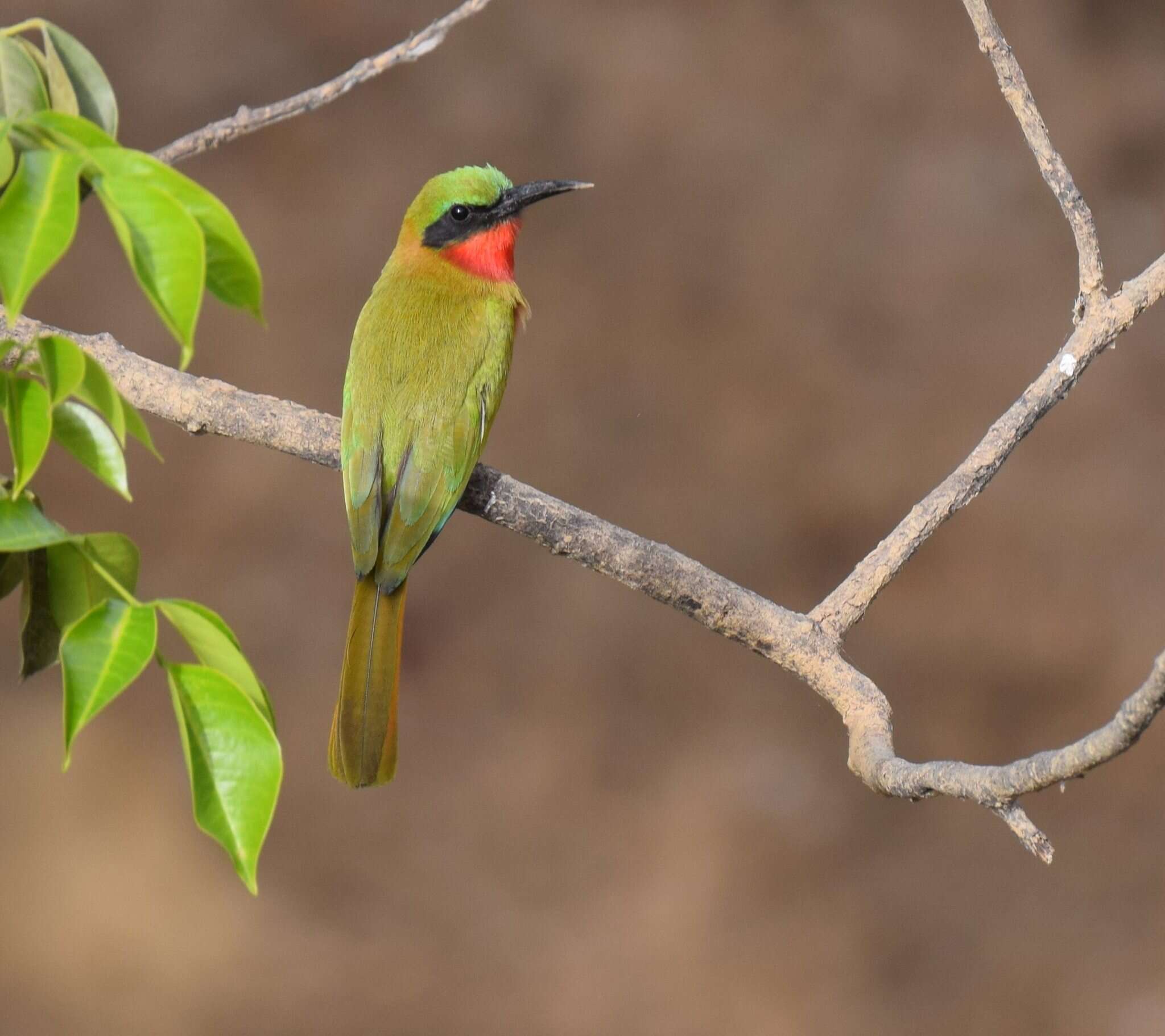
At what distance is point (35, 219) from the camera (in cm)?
65

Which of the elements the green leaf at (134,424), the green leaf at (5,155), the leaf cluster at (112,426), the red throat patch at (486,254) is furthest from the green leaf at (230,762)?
the red throat patch at (486,254)

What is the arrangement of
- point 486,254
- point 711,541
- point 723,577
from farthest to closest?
point 711,541 < point 486,254 < point 723,577

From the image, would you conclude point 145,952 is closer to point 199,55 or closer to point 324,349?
point 324,349

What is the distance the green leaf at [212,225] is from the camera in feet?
2.29

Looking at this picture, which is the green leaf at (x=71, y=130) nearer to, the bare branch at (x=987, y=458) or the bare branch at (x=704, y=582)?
the bare branch at (x=704, y=582)

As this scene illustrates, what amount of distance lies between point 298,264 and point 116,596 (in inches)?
106

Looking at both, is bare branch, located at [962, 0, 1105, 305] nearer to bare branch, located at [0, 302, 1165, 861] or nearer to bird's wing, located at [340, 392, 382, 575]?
bare branch, located at [0, 302, 1165, 861]

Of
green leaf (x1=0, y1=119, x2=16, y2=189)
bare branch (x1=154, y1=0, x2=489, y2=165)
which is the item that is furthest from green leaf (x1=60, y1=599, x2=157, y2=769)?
bare branch (x1=154, y1=0, x2=489, y2=165)

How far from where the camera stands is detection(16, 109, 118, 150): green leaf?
703 mm

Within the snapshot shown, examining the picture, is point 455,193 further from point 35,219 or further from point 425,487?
point 35,219

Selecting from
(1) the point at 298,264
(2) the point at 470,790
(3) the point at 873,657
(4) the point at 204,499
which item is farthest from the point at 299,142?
(3) the point at 873,657

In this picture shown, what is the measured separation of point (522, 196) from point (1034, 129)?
826mm

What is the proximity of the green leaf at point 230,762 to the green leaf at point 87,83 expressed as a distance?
0.36 meters

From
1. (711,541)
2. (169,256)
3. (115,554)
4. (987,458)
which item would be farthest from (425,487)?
(711,541)
